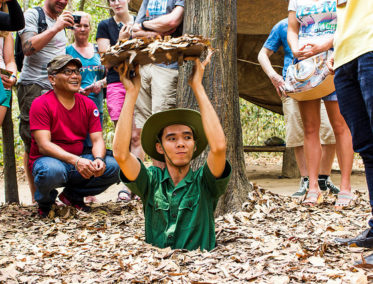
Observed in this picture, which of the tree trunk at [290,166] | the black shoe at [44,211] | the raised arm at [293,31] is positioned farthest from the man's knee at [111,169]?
the tree trunk at [290,166]

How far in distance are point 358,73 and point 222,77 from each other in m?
1.44

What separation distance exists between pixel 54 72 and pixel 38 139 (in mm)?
684

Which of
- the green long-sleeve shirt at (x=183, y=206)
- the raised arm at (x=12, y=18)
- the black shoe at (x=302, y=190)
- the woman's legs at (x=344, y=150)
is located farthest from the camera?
the black shoe at (x=302, y=190)

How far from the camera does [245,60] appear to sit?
305 inches

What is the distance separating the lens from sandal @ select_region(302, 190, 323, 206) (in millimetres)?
3957

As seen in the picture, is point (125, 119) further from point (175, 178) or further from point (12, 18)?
point (12, 18)

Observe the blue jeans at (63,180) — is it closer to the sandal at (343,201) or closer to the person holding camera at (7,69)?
the person holding camera at (7,69)

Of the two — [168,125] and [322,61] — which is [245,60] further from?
[168,125]

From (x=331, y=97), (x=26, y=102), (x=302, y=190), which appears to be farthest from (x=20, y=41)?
(x=302, y=190)

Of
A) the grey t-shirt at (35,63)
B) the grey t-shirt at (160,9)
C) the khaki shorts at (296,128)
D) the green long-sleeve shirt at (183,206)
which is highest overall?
the grey t-shirt at (160,9)

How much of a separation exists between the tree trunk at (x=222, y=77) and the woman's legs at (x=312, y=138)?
677mm

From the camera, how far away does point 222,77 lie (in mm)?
3668

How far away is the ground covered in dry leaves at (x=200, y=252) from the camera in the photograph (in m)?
2.38

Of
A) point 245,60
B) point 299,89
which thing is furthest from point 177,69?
point 245,60
